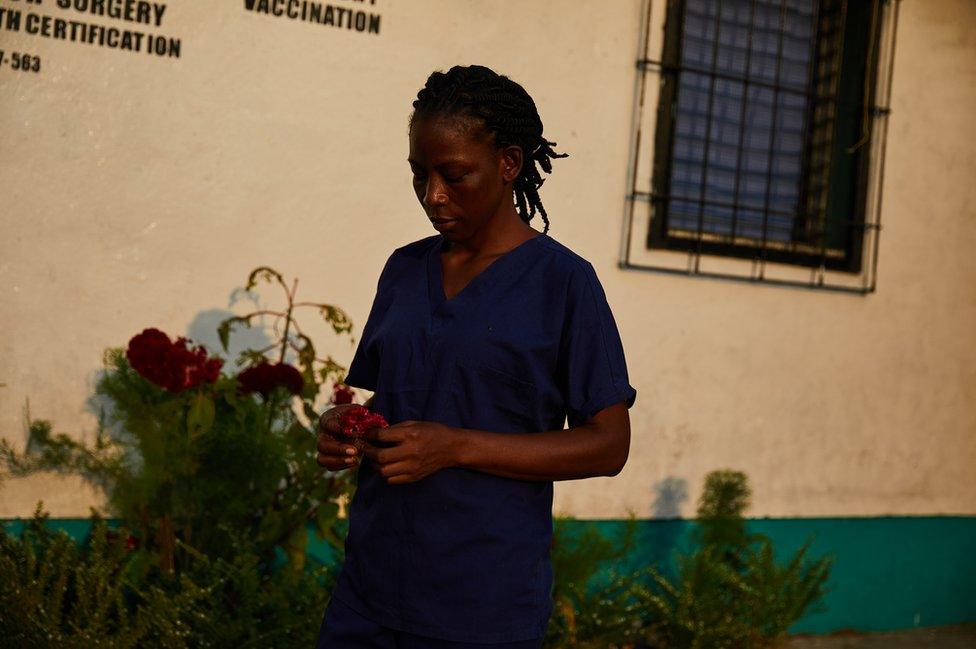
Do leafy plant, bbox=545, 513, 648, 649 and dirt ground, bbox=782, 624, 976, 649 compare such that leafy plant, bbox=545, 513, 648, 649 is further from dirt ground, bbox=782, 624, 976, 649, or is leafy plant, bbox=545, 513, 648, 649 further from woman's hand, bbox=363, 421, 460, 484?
woman's hand, bbox=363, 421, 460, 484

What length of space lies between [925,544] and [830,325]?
1298mm

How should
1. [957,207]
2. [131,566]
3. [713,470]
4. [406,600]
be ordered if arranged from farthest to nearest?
[957,207] < [713,470] < [131,566] < [406,600]

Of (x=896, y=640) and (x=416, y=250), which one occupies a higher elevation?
(x=416, y=250)

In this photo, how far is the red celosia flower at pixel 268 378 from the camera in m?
3.58

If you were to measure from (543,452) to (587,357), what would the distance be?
0.18 meters

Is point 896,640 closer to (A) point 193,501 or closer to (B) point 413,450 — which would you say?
(A) point 193,501

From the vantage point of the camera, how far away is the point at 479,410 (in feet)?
6.07

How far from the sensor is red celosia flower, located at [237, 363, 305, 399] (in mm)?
3584

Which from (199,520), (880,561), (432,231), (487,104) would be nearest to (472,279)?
(487,104)

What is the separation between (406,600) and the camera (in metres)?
1.86

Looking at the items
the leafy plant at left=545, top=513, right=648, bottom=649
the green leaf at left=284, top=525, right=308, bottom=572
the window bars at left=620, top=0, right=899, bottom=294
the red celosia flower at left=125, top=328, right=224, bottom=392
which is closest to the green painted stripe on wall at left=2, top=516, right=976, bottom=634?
the leafy plant at left=545, top=513, right=648, bottom=649

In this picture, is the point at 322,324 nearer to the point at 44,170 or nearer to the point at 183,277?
the point at 183,277

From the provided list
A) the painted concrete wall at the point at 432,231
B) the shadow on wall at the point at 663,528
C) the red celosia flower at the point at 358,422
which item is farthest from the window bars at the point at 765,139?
the red celosia flower at the point at 358,422

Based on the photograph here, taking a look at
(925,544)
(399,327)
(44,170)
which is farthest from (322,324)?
(925,544)
